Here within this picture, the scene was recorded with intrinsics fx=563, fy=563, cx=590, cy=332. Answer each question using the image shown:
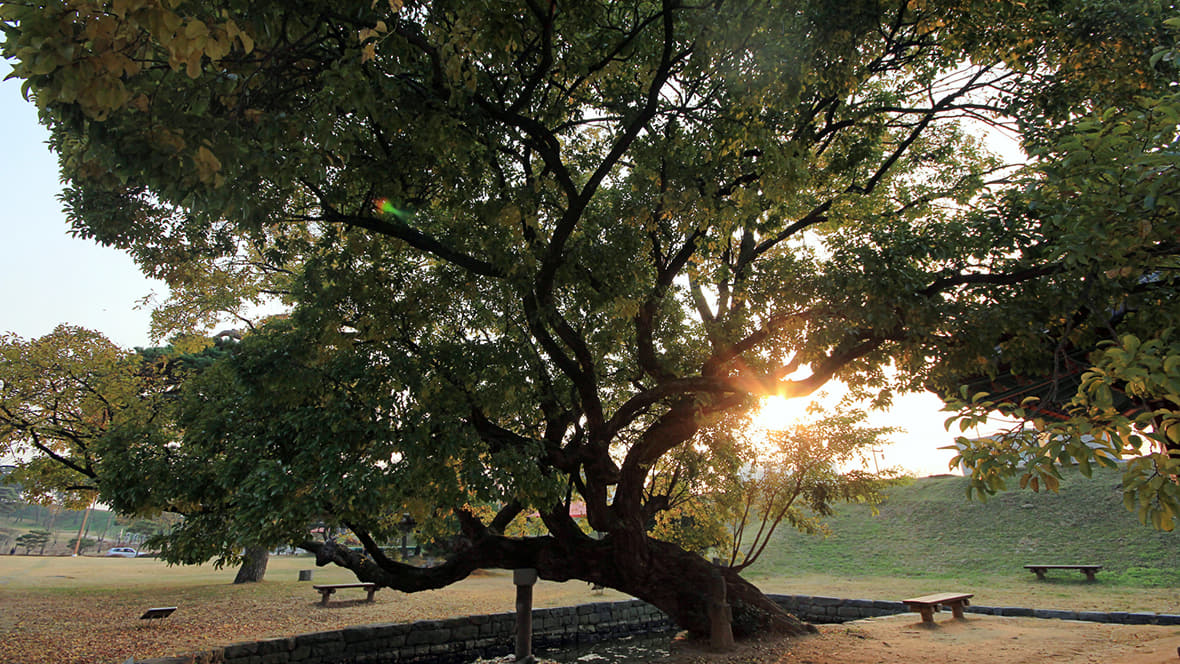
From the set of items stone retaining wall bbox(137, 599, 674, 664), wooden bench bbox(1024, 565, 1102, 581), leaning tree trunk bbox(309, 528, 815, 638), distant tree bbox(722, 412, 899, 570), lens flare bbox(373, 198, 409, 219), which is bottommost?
stone retaining wall bbox(137, 599, 674, 664)

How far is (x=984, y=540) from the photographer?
747 inches

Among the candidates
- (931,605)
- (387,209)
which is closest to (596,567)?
(387,209)

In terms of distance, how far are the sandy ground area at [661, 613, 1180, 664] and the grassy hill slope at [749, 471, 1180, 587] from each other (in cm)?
772

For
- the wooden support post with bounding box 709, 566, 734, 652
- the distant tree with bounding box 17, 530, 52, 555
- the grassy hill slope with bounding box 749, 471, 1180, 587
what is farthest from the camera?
the distant tree with bounding box 17, 530, 52, 555

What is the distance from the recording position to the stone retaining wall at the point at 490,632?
882 centimetres

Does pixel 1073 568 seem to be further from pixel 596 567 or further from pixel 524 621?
pixel 524 621

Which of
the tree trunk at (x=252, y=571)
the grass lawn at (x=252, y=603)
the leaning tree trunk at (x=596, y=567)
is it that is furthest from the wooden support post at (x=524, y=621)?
the tree trunk at (x=252, y=571)

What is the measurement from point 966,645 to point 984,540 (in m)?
14.0

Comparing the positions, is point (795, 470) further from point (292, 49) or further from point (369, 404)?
point (292, 49)

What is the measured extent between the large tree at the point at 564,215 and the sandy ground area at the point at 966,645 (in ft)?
6.87

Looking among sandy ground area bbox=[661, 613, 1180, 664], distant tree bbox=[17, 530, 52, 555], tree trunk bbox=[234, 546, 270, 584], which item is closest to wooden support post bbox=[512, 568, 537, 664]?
sandy ground area bbox=[661, 613, 1180, 664]

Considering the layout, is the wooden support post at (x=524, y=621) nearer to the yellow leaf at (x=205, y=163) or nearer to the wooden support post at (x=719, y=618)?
the wooden support post at (x=719, y=618)

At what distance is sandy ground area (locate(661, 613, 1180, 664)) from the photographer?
6816 mm

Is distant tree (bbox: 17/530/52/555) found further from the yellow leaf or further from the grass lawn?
the yellow leaf
